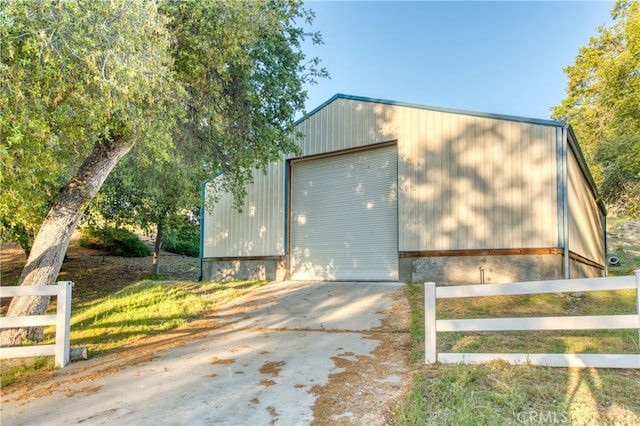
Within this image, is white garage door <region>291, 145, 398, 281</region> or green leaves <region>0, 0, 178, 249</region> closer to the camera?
green leaves <region>0, 0, 178, 249</region>

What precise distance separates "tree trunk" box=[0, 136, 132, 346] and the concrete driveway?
1546 millimetres

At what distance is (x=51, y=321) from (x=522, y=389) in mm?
5110

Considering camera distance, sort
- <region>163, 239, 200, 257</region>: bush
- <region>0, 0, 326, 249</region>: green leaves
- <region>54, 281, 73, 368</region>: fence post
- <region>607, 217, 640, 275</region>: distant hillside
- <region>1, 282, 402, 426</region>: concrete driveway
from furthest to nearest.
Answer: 1. <region>163, 239, 200, 257</region>: bush
2. <region>607, 217, 640, 275</region>: distant hillside
3. <region>54, 281, 73, 368</region>: fence post
4. <region>0, 0, 326, 249</region>: green leaves
5. <region>1, 282, 402, 426</region>: concrete driveway

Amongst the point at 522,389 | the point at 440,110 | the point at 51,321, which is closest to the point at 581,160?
the point at 440,110

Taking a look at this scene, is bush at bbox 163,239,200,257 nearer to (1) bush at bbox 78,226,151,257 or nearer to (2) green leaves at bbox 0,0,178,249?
(1) bush at bbox 78,226,151,257

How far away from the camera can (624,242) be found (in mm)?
24297

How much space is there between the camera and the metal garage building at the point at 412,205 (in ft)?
29.5

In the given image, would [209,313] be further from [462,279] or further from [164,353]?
[462,279]

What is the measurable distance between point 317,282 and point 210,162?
4.92 m

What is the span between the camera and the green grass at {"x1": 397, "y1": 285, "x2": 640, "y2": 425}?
2.85 metres

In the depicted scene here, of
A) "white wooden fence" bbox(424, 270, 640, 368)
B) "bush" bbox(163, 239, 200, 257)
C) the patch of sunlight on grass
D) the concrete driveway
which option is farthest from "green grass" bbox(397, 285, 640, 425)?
"bush" bbox(163, 239, 200, 257)

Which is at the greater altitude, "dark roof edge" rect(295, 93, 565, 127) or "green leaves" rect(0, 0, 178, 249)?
"dark roof edge" rect(295, 93, 565, 127)

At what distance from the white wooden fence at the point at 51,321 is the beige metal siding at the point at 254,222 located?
811 centimetres

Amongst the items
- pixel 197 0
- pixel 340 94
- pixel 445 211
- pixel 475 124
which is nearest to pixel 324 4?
pixel 340 94
